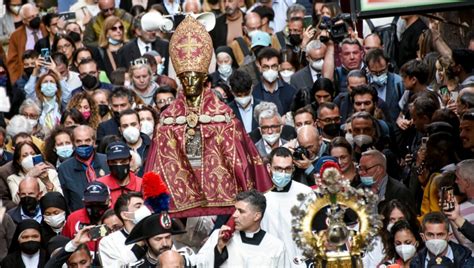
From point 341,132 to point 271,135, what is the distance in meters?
0.90

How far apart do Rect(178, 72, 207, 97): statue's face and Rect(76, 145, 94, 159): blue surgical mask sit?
2458mm

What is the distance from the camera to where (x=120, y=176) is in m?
20.5

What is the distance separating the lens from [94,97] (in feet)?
79.9

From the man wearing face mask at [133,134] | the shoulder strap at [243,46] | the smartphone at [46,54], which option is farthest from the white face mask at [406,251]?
the smartphone at [46,54]

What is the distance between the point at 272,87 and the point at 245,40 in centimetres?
249

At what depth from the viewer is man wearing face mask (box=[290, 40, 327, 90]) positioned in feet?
81.4

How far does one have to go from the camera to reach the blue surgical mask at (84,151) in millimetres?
21797

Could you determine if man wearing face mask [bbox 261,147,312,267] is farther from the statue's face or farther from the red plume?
the red plume

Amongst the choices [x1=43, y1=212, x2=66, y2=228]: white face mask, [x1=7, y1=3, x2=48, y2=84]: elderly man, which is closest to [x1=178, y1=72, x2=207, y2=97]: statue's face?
[x1=43, y1=212, x2=66, y2=228]: white face mask

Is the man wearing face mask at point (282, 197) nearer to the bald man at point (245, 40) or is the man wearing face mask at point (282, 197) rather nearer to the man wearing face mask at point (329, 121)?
the man wearing face mask at point (329, 121)

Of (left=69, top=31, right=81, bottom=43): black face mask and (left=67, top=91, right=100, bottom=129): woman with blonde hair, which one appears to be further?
(left=69, top=31, right=81, bottom=43): black face mask

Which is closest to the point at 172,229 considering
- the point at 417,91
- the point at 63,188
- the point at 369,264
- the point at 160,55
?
the point at 369,264

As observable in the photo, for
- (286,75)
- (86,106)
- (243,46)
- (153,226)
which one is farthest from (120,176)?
(243,46)

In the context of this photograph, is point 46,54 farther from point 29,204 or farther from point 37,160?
point 29,204
